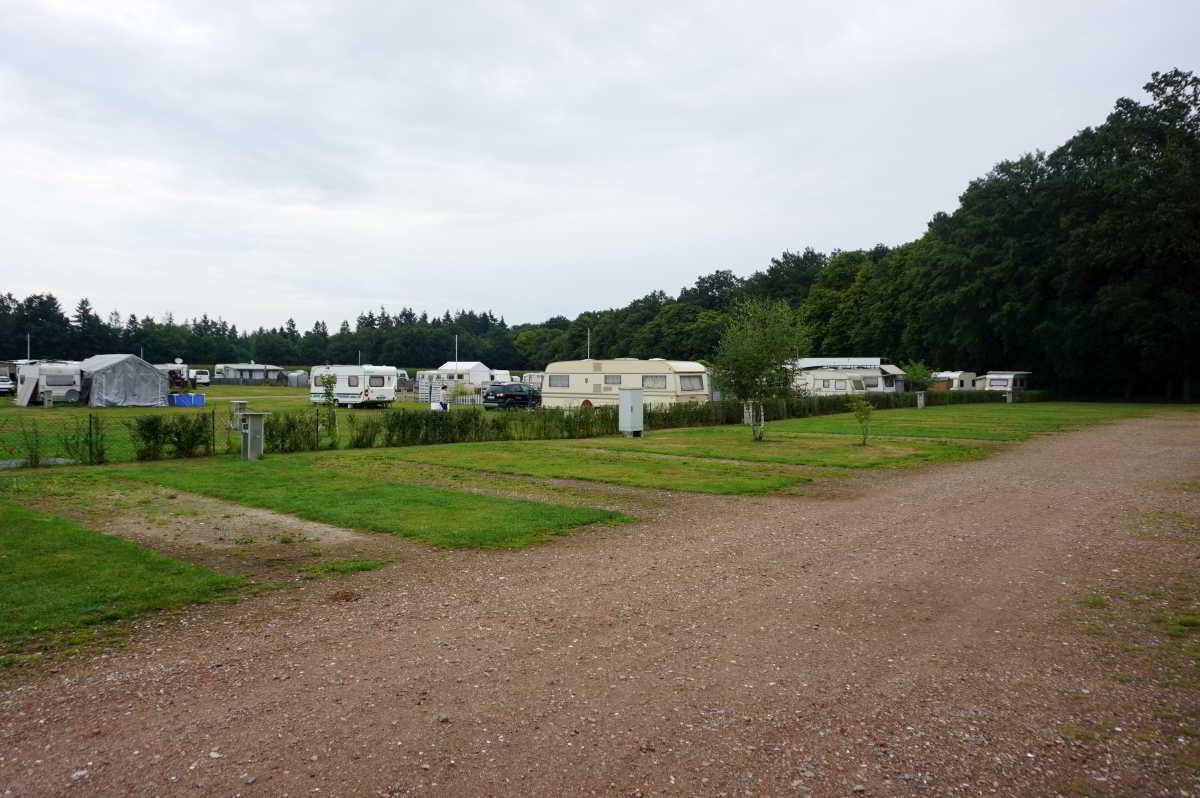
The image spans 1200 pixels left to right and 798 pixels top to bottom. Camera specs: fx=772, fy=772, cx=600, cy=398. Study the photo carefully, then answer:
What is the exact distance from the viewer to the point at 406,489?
10.6m

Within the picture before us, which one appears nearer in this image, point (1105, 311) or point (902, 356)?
point (1105, 311)

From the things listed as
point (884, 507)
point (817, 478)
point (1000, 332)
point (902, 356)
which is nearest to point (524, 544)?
point (884, 507)

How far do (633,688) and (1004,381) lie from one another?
52433 mm

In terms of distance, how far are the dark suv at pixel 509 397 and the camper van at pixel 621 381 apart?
7.29 ft

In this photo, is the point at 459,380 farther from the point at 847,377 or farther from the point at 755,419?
the point at 755,419

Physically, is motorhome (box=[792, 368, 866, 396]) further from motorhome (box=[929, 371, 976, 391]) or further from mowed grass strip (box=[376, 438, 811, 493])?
mowed grass strip (box=[376, 438, 811, 493])

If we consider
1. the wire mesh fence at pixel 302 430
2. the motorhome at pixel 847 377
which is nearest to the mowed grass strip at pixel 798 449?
the wire mesh fence at pixel 302 430

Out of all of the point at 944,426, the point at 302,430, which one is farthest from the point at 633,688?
the point at 944,426

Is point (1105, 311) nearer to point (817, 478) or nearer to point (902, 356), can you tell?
point (902, 356)

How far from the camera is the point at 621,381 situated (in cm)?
3027

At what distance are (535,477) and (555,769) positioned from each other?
9308 mm

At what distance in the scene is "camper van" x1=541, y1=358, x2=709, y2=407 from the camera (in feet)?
97.6

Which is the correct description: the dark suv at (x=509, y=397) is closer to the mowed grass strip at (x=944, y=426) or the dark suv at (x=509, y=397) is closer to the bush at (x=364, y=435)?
the mowed grass strip at (x=944, y=426)

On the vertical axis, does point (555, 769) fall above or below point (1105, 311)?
below
